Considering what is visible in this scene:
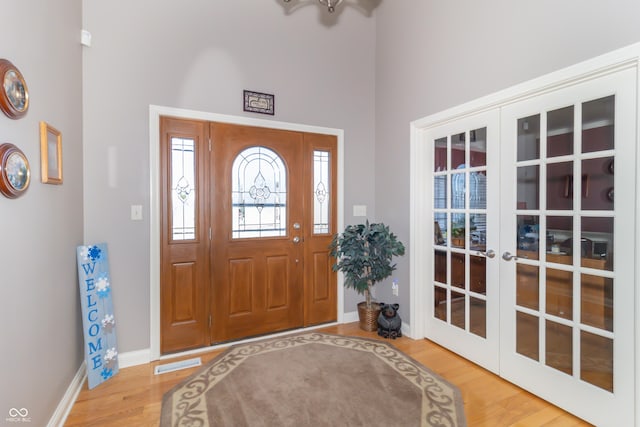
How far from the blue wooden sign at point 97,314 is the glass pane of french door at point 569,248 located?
3050mm

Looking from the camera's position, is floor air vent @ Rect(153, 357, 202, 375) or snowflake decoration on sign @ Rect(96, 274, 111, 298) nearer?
snowflake decoration on sign @ Rect(96, 274, 111, 298)

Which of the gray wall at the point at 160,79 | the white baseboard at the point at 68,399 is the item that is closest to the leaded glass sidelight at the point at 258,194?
the gray wall at the point at 160,79

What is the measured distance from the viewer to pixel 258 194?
10.2ft

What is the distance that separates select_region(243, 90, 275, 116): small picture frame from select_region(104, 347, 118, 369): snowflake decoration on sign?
2356 millimetres

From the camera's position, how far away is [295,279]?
329 cm

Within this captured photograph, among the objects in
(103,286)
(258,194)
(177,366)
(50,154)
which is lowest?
(177,366)

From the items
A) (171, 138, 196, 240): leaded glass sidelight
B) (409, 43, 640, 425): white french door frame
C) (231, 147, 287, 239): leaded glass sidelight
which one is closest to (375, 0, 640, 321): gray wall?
(409, 43, 640, 425): white french door frame

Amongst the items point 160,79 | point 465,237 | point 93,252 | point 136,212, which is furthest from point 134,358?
point 465,237

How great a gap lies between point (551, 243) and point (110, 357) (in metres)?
3.36

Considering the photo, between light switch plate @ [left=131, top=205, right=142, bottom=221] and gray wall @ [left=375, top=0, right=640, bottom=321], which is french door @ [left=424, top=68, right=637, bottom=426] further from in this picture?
light switch plate @ [left=131, top=205, right=142, bottom=221]

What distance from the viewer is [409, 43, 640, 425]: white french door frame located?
1.65 meters

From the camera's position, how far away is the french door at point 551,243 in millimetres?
1734

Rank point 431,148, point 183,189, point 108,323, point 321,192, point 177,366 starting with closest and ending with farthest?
point 108,323 < point 177,366 < point 183,189 < point 431,148 < point 321,192

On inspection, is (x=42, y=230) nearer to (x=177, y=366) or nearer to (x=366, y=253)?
(x=177, y=366)
